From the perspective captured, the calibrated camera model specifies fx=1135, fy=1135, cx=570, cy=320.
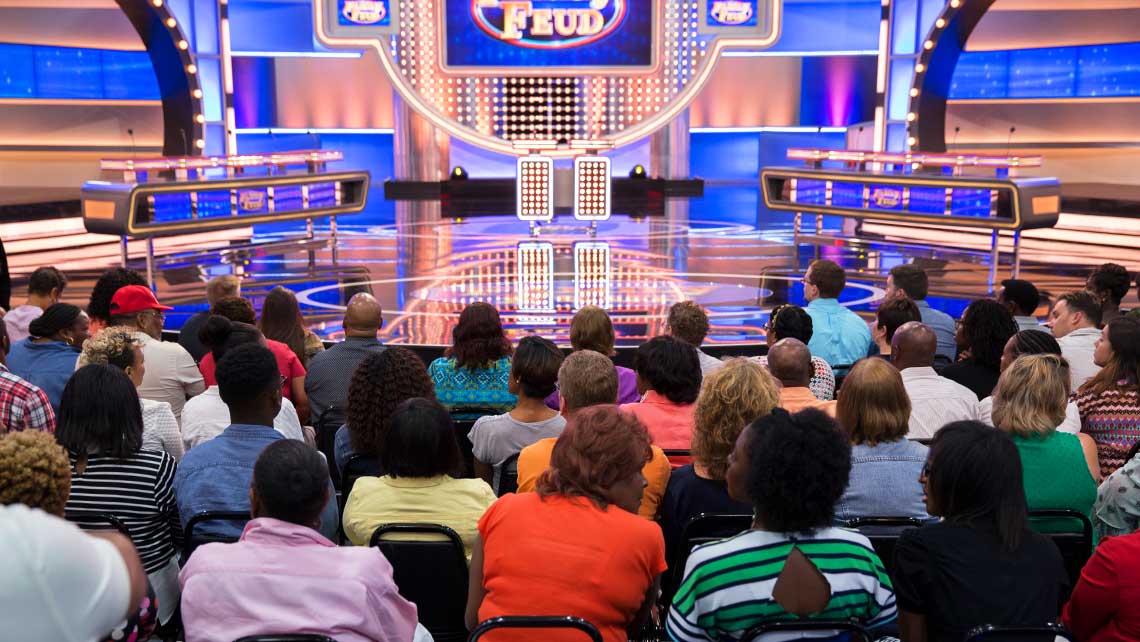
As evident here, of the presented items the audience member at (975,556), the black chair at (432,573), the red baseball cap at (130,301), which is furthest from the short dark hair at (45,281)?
the audience member at (975,556)

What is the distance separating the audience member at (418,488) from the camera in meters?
3.04

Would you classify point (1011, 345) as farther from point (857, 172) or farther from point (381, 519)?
point (857, 172)

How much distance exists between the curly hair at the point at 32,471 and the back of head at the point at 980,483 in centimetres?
195

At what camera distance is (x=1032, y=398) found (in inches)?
135

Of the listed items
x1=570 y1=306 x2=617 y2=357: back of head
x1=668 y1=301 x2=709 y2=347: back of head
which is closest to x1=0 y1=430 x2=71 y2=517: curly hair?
x1=570 y1=306 x2=617 y2=357: back of head

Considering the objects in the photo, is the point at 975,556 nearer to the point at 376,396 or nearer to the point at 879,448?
the point at 879,448

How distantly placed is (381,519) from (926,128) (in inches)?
586

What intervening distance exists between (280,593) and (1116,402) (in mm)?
3086

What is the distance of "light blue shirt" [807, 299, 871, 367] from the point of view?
5965 millimetres

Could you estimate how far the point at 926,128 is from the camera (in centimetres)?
1641

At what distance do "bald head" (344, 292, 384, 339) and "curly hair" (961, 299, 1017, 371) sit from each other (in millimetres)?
2672

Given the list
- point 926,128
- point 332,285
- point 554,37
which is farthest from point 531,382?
point 926,128

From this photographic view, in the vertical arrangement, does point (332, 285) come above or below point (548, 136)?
below

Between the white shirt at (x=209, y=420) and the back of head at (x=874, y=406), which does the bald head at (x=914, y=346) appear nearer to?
the back of head at (x=874, y=406)
